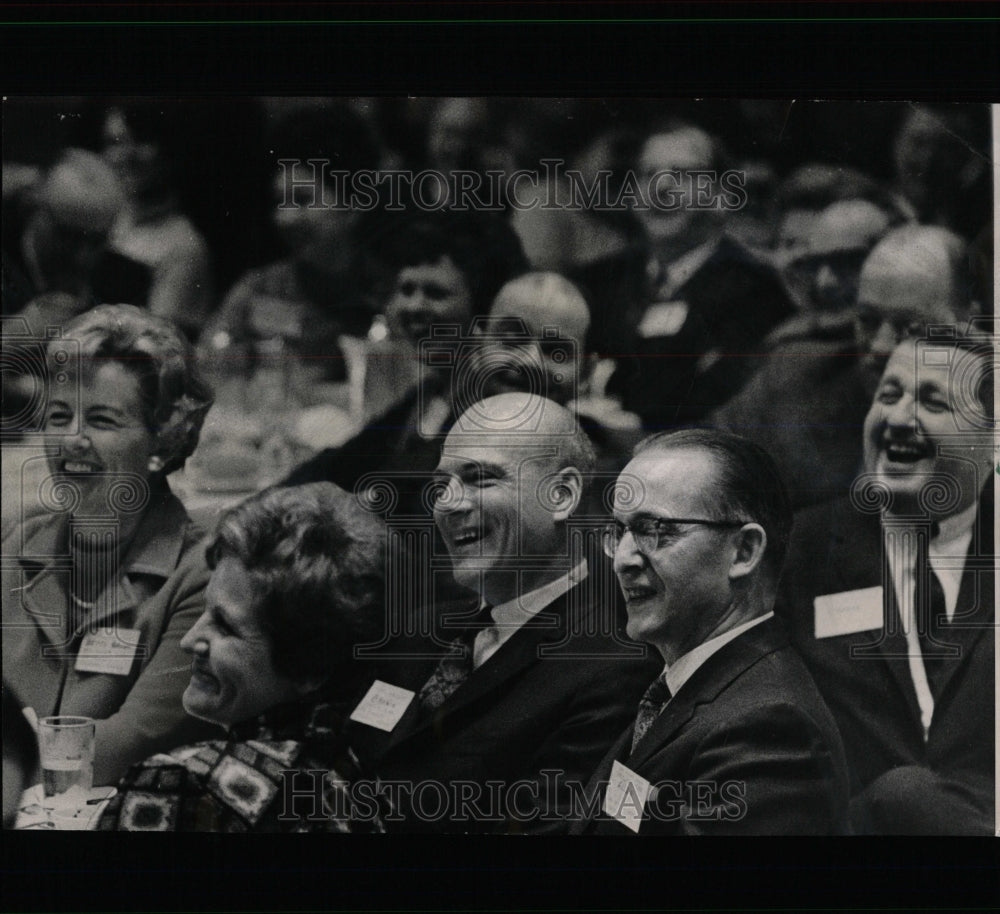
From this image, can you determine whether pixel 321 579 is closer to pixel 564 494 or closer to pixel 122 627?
pixel 122 627

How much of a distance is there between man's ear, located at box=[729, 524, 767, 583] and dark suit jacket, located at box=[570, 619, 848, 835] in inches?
5.5

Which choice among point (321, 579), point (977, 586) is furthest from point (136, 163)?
point (977, 586)

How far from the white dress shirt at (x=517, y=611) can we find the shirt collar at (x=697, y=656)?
0.33m

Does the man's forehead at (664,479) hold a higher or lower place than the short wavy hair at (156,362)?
lower

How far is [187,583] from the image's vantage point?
2816 mm

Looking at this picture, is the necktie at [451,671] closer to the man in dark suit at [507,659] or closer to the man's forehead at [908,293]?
the man in dark suit at [507,659]

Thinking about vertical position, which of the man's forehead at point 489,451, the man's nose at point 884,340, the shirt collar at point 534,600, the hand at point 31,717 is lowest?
the hand at point 31,717

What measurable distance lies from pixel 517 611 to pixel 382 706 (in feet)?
1.36

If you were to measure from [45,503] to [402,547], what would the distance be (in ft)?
3.01

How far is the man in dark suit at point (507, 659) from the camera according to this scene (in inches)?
109

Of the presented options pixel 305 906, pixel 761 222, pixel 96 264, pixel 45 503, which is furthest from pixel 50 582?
pixel 761 222

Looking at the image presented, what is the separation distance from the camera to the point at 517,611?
2.79m

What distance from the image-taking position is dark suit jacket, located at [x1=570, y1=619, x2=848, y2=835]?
274 cm

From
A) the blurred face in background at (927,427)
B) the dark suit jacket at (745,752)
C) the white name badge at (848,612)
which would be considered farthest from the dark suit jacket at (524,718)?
the blurred face in background at (927,427)
